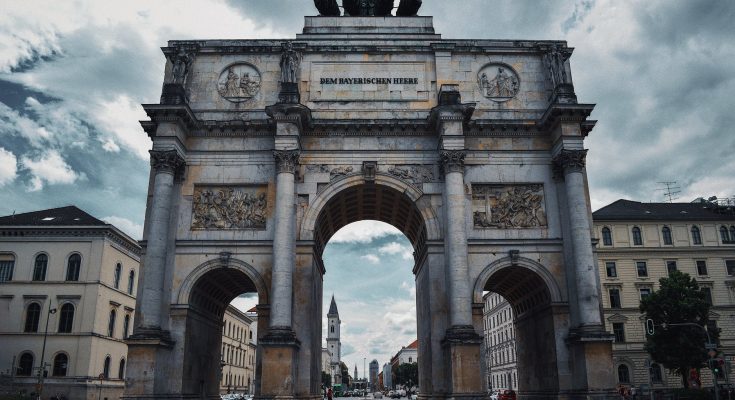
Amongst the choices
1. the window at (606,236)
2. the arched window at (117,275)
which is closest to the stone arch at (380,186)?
the arched window at (117,275)

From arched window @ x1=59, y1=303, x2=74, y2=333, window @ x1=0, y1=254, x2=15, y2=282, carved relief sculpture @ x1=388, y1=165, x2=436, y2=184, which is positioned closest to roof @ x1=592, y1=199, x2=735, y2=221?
carved relief sculpture @ x1=388, y1=165, x2=436, y2=184

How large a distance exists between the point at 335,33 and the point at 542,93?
9959 mm

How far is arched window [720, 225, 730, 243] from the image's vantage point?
5409 centimetres

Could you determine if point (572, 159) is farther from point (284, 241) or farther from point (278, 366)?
point (278, 366)

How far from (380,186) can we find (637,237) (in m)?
37.0

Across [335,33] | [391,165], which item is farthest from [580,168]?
[335,33]

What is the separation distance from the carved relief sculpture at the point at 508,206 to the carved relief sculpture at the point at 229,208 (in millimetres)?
8997

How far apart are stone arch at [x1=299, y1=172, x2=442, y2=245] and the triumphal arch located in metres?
0.06

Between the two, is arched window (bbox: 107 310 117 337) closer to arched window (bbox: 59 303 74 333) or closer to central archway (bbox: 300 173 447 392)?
arched window (bbox: 59 303 74 333)

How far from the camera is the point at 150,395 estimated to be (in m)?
21.9

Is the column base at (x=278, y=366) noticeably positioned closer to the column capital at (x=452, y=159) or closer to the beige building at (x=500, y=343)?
the column capital at (x=452, y=159)

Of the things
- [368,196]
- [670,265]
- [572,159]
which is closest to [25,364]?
[368,196]

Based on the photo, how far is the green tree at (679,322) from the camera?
128 feet

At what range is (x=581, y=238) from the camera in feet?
78.3
